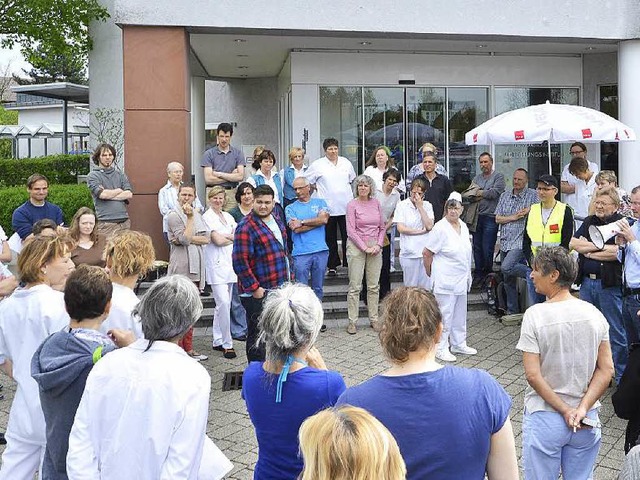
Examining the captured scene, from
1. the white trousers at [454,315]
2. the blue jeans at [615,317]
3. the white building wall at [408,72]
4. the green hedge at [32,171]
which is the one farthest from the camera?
the green hedge at [32,171]

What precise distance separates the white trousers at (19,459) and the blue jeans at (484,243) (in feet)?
25.9

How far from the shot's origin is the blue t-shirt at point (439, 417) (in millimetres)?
2500

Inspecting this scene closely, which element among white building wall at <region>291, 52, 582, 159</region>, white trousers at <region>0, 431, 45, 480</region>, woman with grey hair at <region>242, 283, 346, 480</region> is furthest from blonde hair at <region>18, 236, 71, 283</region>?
white building wall at <region>291, 52, 582, 159</region>

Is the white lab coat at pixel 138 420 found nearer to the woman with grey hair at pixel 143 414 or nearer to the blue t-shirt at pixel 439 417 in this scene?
the woman with grey hair at pixel 143 414

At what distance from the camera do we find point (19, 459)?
12.8 ft

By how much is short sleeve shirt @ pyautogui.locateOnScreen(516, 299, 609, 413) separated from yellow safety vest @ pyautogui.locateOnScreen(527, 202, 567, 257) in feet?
14.3

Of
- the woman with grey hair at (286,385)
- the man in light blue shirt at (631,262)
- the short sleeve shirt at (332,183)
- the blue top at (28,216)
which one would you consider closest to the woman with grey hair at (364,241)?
the short sleeve shirt at (332,183)

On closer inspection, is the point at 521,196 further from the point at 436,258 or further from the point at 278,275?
the point at 278,275

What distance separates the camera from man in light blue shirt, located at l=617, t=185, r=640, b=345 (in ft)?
20.5

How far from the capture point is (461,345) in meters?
8.42

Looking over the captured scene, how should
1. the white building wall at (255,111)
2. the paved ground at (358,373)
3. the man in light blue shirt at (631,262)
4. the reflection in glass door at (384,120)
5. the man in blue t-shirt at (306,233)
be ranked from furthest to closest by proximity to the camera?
1. the white building wall at (255,111)
2. the reflection in glass door at (384,120)
3. the man in blue t-shirt at (306,233)
4. the man in light blue shirt at (631,262)
5. the paved ground at (358,373)

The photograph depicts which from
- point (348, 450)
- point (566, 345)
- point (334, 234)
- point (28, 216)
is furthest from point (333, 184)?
point (348, 450)

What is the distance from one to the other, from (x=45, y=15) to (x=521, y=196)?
24.6 feet

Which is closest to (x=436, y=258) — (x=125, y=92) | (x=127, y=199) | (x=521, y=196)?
(x=521, y=196)
